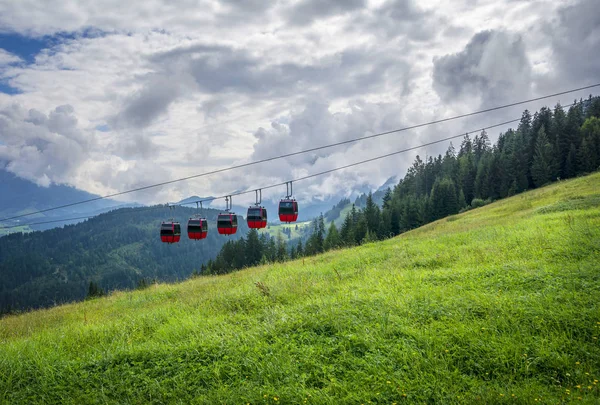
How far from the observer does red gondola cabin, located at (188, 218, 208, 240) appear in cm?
2395

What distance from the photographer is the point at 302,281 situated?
13992 millimetres

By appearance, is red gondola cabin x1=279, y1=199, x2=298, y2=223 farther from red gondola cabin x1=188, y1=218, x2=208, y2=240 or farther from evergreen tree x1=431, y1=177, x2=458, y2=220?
evergreen tree x1=431, y1=177, x2=458, y2=220

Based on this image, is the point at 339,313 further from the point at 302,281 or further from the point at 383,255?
the point at 383,255

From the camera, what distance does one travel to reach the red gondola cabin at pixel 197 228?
24.0 m

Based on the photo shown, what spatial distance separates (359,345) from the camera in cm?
817

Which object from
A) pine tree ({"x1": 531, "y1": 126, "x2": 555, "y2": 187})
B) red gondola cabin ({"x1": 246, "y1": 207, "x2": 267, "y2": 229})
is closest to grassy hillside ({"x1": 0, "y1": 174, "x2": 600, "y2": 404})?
red gondola cabin ({"x1": 246, "y1": 207, "x2": 267, "y2": 229})

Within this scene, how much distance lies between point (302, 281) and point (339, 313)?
454cm

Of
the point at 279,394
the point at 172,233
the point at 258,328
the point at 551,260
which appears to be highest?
the point at 172,233

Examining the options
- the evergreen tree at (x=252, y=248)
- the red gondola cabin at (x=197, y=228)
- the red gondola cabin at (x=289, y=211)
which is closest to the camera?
the red gondola cabin at (x=289, y=211)

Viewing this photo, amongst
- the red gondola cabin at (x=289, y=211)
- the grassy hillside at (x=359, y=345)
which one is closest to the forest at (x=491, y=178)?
the red gondola cabin at (x=289, y=211)

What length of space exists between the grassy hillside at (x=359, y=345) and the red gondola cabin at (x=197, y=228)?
1123 centimetres

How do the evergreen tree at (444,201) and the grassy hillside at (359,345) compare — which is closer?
the grassy hillside at (359,345)

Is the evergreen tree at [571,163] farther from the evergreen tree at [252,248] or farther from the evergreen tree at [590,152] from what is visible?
the evergreen tree at [252,248]

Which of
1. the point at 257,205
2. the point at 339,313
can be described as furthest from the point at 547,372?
the point at 257,205
